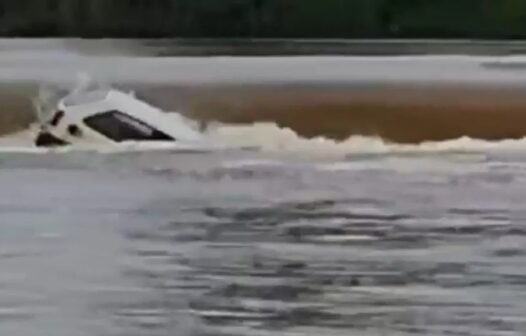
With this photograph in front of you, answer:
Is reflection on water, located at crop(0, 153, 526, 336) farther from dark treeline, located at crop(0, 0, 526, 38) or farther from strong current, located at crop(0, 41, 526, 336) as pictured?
dark treeline, located at crop(0, 0, 526, 38)

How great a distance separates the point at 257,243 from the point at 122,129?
179 mm

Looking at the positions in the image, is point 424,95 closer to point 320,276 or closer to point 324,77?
point 324,77

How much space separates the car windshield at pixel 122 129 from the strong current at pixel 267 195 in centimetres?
1

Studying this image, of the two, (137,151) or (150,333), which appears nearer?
(150,333)

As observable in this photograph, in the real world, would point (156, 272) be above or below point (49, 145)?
below

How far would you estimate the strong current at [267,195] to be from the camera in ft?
3.65

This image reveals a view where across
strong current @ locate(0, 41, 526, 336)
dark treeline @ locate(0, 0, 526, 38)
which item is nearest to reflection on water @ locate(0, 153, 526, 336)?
strong current @ locate(0, 41, 526, 336)

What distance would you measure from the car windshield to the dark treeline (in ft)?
0.29

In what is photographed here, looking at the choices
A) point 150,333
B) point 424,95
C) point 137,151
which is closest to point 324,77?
point 424,95

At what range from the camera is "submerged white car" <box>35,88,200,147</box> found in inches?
45.2

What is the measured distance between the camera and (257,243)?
1137mm

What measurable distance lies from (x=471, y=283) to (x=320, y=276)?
15cm

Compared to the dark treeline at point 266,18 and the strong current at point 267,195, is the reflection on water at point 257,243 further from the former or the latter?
the dark treeline at point 266,18

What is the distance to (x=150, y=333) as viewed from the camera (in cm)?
104
